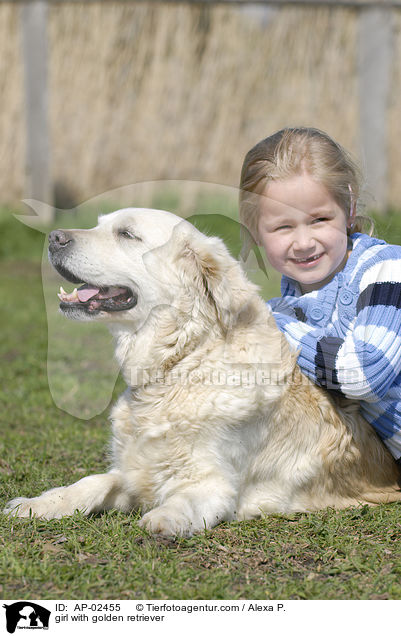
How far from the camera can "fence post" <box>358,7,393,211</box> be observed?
29.3 ft

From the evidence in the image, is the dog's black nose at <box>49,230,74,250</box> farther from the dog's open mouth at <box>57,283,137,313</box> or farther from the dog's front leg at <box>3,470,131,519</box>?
the dog's front leg at <box>3,470,131,519</box>

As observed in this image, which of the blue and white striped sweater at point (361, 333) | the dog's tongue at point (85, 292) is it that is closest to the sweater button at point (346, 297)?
the blue and white striped sweater at point (361, 333)

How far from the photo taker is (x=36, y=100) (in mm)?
8586

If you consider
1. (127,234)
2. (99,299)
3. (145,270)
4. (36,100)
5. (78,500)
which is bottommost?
(78,500)

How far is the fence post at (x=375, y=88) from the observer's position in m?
8.92

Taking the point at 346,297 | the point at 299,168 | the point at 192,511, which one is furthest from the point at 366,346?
the point at 192,511

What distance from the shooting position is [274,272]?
3.15 meters

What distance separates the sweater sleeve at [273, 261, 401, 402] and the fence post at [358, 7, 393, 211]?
6.35 metres

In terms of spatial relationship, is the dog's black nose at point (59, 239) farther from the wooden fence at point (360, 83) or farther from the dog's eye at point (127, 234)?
the wooden fence at point (360, 83)

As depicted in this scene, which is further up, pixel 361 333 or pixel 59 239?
pixel 59 239

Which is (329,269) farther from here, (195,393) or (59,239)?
(59,239)
